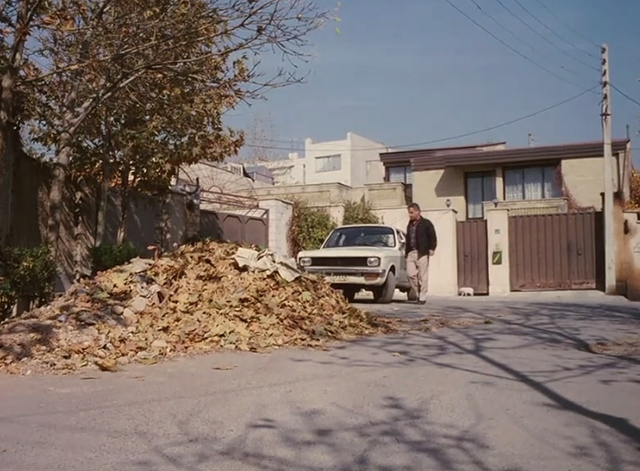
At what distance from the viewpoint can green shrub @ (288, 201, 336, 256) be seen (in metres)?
24.1

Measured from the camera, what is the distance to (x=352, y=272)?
47.6 feet

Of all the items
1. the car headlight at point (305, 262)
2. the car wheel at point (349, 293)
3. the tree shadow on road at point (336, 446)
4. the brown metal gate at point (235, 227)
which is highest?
the brown metal gate at point (235, 227)

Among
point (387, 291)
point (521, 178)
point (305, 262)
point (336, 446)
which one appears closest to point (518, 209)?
point (521, 178)

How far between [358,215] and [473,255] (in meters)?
5.19

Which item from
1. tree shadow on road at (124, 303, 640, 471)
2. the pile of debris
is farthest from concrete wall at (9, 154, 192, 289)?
tree shadow on road at (124, 303, 640, 471)

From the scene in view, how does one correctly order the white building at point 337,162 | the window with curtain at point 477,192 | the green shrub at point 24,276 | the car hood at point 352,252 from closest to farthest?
the green shrub at point 24,276 < the car hood at point 352,252 < the window with curtain at point 477,192 < the white building at point 337,162

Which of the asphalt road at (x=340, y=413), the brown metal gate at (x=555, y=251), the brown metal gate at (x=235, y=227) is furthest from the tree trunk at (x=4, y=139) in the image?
the brown metal gate at (x=555, y=251)

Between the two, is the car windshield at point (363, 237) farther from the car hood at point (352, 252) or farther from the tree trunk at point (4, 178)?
the tree trunk at point (4, 178)

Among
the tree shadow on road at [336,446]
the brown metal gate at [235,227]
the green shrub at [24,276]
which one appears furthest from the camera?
the brown metal gate at [235,227]

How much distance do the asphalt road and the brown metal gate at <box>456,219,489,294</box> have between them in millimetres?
13012

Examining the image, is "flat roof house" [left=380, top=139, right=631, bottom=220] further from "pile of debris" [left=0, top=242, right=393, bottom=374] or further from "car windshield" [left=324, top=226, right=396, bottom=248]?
"pile of debris" [left=0, top=242, right=393, bottom=374]

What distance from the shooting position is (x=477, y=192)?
31.4 m

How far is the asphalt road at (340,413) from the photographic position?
4.22 m

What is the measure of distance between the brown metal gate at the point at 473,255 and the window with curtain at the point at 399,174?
19795 millimetres
